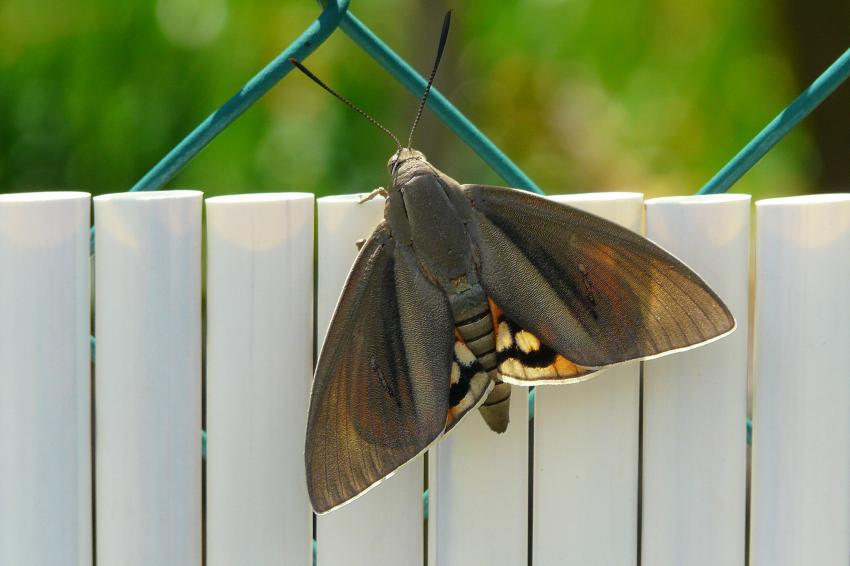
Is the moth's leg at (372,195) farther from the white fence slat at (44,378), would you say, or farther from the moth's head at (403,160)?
the white fence slat at (44,378)

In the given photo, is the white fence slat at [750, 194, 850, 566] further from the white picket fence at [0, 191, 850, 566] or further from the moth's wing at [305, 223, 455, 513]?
the moth's wing at [305, 223, 455, 513]

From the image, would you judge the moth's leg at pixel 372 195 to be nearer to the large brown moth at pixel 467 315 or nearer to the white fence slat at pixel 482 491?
the large brown moth at pixel 467 315

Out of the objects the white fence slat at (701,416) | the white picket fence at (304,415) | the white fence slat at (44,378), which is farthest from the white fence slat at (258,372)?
the white fence slat at (701,416)

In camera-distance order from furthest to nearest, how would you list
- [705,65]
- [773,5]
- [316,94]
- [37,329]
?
[316,94]
[705,65]
[773,5]
[37,329]

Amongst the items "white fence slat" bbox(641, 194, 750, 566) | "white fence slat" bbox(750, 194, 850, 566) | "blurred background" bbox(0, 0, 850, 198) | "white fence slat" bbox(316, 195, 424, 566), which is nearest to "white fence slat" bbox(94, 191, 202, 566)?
"white fence slat" bbox(316, 195, 424, 566)

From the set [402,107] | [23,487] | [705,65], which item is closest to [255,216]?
[23,487]

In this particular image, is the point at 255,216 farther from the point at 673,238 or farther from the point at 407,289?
the point at 673,238

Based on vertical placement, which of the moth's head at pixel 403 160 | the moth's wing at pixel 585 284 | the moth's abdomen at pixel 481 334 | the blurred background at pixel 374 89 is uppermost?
the blurred background at pixel 374 89

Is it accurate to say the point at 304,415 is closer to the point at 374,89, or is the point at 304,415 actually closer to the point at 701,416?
the point at 701,416

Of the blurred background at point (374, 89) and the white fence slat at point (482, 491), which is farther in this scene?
the blurred background at point (374, 89)

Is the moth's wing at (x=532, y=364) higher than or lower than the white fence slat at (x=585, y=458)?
higher
